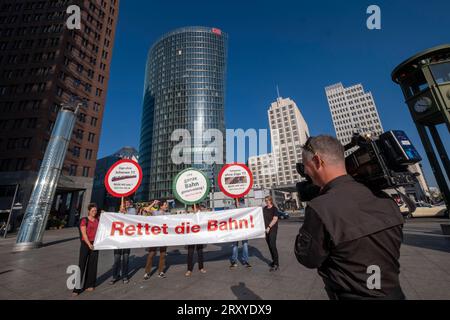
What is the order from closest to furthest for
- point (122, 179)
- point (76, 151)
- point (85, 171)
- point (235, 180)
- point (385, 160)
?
point (385, 160)
point (122, 179)
point (235, 180)
point (76, 151)
point (85, 171)

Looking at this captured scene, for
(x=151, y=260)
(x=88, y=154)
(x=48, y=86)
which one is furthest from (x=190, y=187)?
(x=48, y=86)

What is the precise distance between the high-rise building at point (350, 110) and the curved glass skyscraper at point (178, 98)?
66.3 meters

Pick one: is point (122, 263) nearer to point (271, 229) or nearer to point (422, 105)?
point (271, 229)

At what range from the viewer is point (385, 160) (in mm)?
1746

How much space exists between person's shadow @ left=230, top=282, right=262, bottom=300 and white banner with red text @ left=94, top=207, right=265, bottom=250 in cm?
140

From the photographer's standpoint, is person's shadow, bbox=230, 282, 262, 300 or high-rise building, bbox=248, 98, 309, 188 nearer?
person's shadow, bbox=230, 282, 262, 300

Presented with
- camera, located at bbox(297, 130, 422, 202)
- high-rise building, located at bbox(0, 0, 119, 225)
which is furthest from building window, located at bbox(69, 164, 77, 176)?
camera, located at bbox(297, 130, 422, 202)

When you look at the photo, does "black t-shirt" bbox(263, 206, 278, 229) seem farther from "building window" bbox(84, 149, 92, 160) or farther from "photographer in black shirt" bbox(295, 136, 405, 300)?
"building window" bbox(84, 149, 92, 160)

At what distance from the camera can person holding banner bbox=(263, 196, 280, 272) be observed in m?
5.97

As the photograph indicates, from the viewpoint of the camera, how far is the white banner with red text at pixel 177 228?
5.38 m

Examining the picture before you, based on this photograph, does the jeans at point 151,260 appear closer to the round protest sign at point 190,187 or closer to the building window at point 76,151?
the round protest sign at point 190,187

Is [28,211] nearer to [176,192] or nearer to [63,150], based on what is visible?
[63,150]

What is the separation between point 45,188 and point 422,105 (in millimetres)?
19171

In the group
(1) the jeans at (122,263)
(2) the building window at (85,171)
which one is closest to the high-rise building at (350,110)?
(2) the building window at (85,171)
